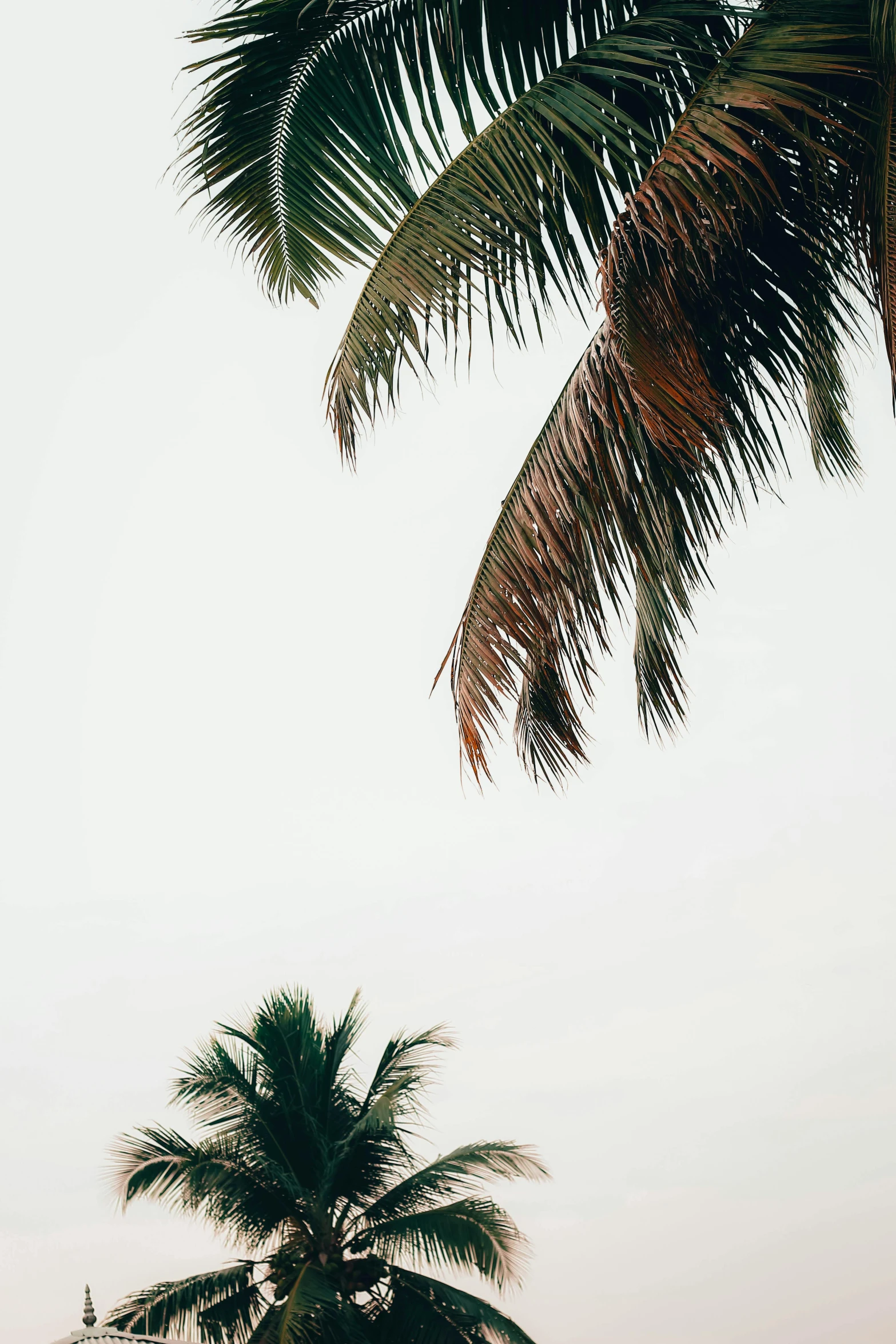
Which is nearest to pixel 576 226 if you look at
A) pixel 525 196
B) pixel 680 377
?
pixel 525 196

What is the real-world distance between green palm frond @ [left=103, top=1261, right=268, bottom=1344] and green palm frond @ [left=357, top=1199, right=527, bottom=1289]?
1740 millimetres

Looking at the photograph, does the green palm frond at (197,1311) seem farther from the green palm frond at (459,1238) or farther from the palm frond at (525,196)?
the palm frond at (525,196)

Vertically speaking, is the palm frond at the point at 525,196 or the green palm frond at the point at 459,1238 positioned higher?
the palm frond at the point at 525,196

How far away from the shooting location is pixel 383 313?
382 cm

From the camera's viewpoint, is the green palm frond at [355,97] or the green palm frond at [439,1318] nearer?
the green palm frond at [355,97]

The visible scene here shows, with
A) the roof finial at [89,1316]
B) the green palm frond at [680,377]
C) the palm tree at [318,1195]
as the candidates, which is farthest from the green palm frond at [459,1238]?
the green palm frond at [680,377]

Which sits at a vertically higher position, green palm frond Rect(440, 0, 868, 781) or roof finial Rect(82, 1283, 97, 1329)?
green palm frond Rect(440, 0, 868, 781)

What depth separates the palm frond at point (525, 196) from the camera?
372 centimetres

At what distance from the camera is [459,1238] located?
14977 mm

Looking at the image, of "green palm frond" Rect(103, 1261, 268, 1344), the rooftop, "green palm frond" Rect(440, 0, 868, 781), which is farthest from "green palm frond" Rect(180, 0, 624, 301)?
"green palm frond" Rect(103, 1261, 268, 1344)

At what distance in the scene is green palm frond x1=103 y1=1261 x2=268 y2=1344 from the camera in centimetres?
1383

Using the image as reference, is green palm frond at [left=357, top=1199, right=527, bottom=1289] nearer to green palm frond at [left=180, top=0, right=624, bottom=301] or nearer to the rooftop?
the rooftop

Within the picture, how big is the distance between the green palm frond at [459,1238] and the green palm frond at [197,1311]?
174 centimetres

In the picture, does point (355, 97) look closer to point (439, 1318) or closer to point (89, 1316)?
point (89, 1316)
